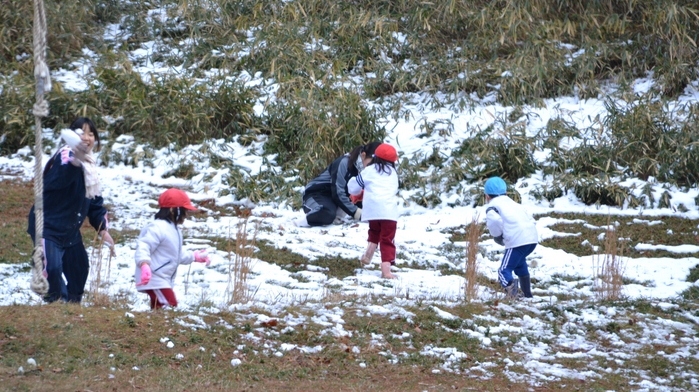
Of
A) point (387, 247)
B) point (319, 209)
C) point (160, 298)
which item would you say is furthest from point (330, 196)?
point (160, 298)

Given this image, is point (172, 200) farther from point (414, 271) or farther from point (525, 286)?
point (414, 271)

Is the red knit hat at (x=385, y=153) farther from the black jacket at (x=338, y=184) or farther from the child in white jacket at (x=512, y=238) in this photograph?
the black jacket at (x=338, y=184)

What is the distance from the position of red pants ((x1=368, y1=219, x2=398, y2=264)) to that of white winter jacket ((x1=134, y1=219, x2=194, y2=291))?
2672 millimetres

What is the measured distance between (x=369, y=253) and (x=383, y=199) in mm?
691

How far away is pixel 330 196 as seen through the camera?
11500 millimetres

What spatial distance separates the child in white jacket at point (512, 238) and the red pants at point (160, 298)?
287 centimetres

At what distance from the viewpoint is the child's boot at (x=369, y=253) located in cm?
938

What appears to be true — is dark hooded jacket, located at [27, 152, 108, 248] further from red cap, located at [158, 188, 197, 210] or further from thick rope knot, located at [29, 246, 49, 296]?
thick rope knot, located at [29, 246, 49, 296]

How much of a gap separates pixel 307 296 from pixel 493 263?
283 cm

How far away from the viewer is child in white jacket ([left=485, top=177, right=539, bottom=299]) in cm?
808

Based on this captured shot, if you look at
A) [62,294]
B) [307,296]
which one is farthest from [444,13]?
[62,294]

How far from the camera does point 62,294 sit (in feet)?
22.4

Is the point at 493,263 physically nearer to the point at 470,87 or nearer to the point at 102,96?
the point at 470,87

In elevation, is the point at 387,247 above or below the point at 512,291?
above
